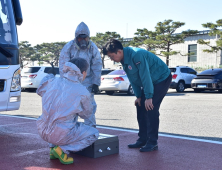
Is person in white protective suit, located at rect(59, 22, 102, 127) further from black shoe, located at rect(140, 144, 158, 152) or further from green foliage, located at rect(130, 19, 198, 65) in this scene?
green foliage, located at rect(130, 19, 198, 65)

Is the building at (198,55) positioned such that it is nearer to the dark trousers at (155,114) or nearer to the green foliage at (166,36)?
the green foliage at (166,36)

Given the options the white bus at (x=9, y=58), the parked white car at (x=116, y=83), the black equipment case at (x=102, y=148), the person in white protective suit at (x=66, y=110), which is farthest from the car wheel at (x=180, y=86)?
the person in white protective suit at (x=66, y=110)

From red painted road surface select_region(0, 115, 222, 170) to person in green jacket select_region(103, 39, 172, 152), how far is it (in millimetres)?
400

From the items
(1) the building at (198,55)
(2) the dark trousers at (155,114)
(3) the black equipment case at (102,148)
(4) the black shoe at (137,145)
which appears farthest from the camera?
(1) the building at (198,55)

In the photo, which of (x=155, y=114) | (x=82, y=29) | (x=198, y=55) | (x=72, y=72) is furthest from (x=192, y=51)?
(x=72, y=72)

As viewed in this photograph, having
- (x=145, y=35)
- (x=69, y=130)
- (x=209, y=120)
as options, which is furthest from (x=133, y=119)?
(x=145, y=35)

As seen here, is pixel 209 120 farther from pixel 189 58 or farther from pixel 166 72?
pixel 189 58

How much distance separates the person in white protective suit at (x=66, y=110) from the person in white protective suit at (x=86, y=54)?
3.87 feet

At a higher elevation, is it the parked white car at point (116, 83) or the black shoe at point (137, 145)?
the parked white car at point (116, 83)

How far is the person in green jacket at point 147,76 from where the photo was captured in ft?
17.1

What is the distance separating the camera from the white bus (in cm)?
650

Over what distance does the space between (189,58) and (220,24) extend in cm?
1080

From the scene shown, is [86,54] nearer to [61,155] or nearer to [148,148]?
[148,148]

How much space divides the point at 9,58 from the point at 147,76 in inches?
107
